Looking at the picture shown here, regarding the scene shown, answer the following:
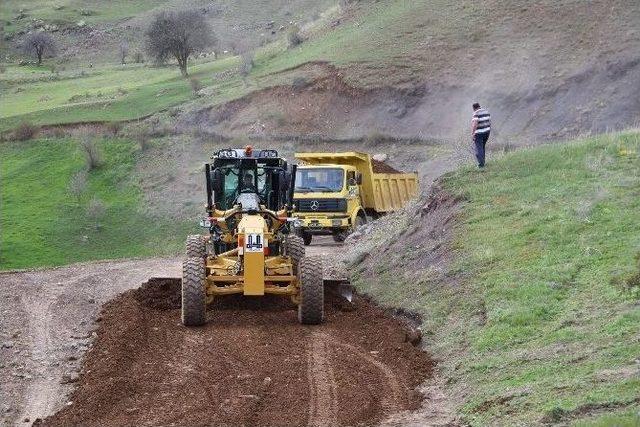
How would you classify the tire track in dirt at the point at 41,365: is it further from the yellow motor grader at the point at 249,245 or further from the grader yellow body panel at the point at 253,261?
the grader yellow body panel at the point at 253,261

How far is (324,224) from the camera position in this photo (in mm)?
34031

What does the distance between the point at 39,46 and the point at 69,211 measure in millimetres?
56033

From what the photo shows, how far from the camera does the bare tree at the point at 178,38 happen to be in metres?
78.9

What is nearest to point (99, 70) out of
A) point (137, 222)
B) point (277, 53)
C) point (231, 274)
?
point (277, 53)

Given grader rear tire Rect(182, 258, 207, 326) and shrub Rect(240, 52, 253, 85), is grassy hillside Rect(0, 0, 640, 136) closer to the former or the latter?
shrub Rect(240, 52, 253, 85)

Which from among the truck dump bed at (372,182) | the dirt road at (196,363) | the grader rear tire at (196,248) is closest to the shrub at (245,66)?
the truck dump bed at (372,182)

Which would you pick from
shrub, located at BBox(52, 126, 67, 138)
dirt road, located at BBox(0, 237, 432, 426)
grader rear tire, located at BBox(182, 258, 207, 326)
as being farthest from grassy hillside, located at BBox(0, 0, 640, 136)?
grader rear tire, located at BBox(182, 258, 207, 326)

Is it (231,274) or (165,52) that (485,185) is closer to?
(231,274)

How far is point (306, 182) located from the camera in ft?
114

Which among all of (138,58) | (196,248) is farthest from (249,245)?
(138,58)

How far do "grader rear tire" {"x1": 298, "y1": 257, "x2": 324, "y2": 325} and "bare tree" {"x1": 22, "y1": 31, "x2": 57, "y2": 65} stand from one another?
89166mm

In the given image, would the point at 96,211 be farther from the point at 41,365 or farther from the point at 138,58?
the point at 138,58

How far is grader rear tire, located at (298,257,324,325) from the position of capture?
701 inches

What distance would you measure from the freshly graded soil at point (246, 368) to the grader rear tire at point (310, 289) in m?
0.29
